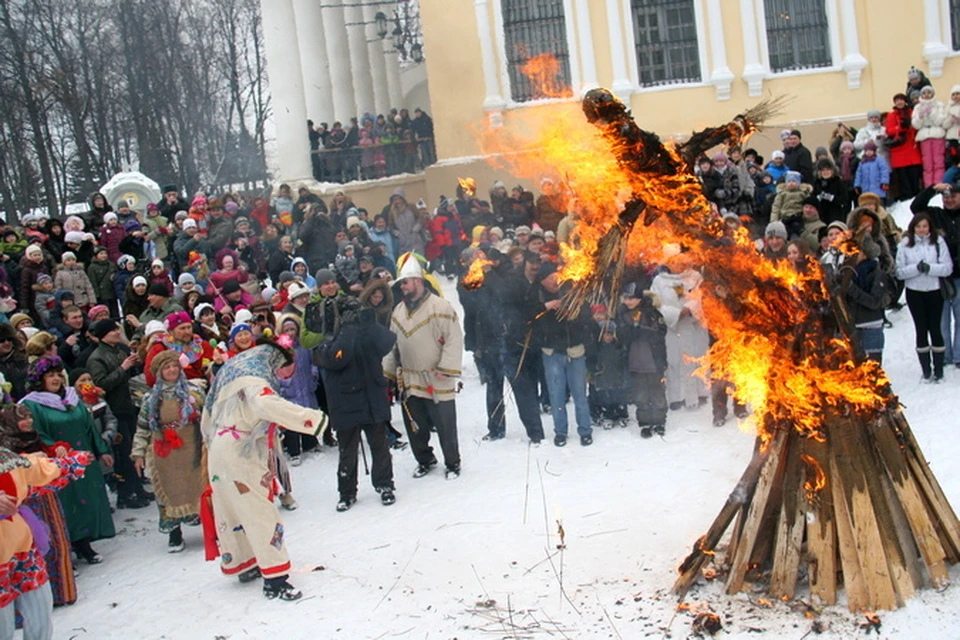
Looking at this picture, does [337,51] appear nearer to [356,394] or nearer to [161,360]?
[356,394]

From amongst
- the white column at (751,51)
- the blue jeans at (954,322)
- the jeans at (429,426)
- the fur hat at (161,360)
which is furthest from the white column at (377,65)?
the fur hat at (161,360)

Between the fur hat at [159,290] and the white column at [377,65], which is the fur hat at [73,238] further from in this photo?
the white column at [377,65]

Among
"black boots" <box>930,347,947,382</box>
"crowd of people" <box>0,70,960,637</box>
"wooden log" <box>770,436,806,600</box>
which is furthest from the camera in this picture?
"black boots" <box>930,347,947,382</box>

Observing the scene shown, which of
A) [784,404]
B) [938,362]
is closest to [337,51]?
[938,362]

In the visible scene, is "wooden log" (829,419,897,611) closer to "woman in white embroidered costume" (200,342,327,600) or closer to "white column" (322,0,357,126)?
"woman in white embroidered costume" (200,342,327,600)

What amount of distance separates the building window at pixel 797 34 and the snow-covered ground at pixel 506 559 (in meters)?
12.9

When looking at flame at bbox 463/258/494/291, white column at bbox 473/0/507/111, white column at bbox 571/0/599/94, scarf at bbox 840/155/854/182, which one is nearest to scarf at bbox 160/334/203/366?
flame at bbox 463/258/494/291

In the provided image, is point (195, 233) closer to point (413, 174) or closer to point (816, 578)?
point (413, 174)

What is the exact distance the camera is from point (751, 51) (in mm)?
21047

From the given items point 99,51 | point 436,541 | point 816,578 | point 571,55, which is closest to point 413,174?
point 571,55

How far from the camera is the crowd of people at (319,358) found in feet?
23.0

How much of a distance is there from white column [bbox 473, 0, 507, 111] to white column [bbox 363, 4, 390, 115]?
372 inches

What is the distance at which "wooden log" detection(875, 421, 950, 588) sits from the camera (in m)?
5.77

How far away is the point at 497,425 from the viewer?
10.3m
